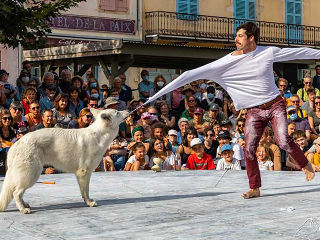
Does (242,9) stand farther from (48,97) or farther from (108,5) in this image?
(48,97)

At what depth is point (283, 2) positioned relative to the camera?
3338cm

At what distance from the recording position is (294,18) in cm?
3353

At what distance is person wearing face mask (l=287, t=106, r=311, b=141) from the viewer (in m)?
13.6

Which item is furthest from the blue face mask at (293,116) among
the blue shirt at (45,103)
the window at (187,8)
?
the window at (187,8)

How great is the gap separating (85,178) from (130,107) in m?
7.68

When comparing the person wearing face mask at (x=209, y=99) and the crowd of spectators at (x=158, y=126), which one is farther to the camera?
the person wearing face mask at (x=209, y=99)

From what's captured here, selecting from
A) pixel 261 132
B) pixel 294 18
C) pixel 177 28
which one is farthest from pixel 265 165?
pixel 294 18

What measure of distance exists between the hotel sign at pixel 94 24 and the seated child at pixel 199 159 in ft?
53.9

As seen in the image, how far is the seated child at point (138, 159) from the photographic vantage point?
1095 centimetres

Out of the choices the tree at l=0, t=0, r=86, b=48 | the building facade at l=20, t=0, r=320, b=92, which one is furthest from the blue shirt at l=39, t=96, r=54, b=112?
the building facade at l=20, t=0, r=320, b=92

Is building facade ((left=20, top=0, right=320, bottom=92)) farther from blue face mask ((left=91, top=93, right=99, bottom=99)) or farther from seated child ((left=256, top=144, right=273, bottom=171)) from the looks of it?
seated child ((left=256, top=144, right=273, bottom=171))

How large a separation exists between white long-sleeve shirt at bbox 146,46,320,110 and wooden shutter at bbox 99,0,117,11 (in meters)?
21.1

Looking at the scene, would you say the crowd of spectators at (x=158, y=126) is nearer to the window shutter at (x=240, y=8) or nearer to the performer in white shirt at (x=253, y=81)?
the performer in white shirt at (x=253, y=81)

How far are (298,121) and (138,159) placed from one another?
4109mm
